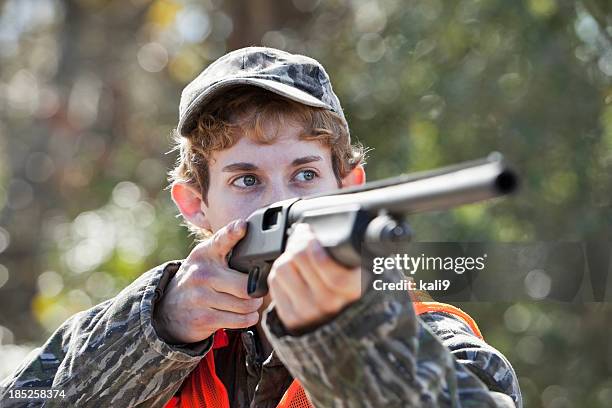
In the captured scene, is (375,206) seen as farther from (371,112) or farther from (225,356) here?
(371,112)

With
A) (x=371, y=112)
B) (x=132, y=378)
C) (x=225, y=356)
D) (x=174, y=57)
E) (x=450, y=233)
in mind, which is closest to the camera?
(x=132, y=378)

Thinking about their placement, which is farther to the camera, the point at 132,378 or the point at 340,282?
the point at 132,378

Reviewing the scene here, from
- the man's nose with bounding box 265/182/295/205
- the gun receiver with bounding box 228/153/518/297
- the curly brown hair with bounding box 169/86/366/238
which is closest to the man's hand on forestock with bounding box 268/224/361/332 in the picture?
the gun receiver with bounding box 228/153/518/297

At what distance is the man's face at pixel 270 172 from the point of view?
2.86 metres

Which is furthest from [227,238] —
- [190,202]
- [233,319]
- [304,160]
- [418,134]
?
[418,134]

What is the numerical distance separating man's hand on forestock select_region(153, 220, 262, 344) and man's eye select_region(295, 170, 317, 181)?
37cm

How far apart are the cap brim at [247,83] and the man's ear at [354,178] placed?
249 millimetres

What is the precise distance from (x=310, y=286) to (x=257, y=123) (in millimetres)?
1104

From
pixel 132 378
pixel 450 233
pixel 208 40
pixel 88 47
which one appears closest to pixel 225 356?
pixel 132 378

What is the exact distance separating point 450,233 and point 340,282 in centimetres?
309

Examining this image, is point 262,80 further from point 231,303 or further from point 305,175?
point 231,303

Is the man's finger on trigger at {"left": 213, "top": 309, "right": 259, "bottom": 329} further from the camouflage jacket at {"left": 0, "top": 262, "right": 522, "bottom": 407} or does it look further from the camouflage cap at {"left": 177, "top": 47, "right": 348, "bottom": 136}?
the camouflage cap at {"left": 177, "top": 47, "right": 348, "bottom": 136}

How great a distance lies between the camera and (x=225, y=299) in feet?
8.61

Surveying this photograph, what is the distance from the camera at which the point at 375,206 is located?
1870 mm
